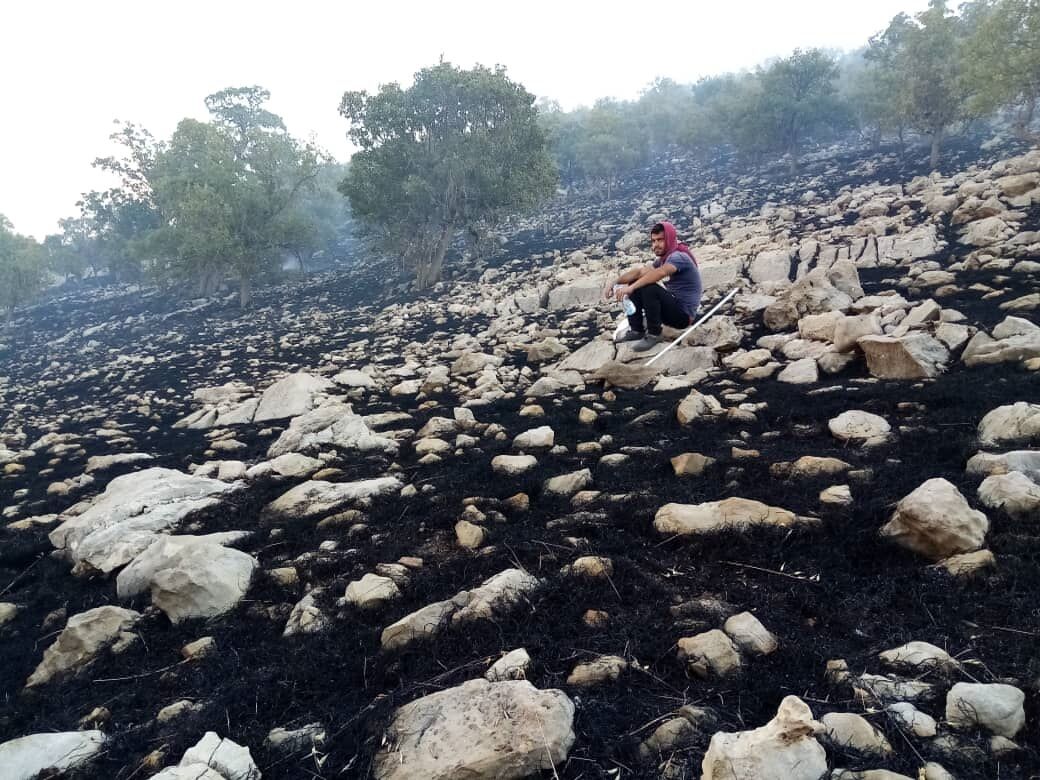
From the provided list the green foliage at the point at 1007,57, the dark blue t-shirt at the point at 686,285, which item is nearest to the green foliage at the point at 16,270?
the dark blue t-shirt at the point at 686,285

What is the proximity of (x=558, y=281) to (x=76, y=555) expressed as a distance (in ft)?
43.4

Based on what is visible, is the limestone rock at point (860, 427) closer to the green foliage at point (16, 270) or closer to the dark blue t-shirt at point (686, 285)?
the dark blue t-shirt at point (686, 285)

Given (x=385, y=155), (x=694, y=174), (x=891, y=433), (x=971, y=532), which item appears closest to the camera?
(x=971, y=532)

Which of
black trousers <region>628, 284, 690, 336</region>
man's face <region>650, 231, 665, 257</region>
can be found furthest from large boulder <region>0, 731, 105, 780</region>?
man's face <region>650, 231, 665, 257</region>

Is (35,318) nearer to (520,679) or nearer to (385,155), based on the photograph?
(385,155)

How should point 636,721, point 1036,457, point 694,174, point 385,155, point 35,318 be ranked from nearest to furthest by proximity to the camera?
point 636,721 → point 1036,457 → point 385,155 → point 35,318 → point 694,174

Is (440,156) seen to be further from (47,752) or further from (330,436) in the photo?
(47,752)

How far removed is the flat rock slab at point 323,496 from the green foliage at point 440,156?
19.9 meters

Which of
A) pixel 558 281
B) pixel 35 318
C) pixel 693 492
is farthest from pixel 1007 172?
pixel 35 318

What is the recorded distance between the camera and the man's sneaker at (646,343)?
782cm

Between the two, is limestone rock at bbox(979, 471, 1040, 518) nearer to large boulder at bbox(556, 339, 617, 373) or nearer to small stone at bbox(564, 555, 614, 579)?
small stone at bbox(564, 555, 614, 579)

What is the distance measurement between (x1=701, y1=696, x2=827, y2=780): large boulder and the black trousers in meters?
6.51

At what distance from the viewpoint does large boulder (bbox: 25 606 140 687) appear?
9.70 ft

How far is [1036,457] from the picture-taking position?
313 cm
